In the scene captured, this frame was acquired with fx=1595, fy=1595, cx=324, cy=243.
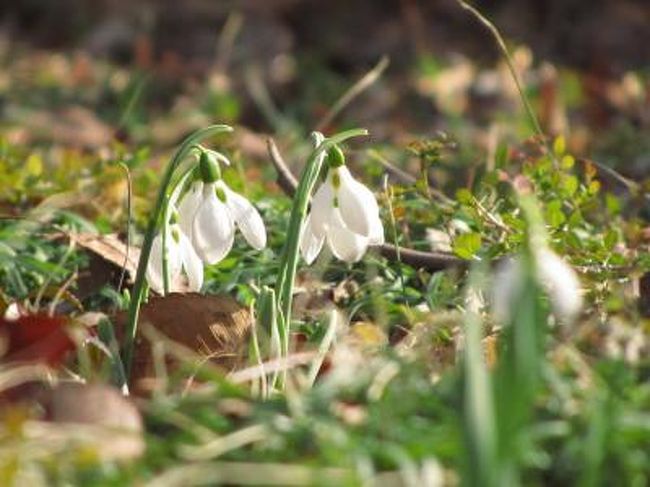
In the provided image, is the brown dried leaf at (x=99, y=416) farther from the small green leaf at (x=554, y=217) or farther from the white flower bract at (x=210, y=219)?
the small green leaf at (x=554, y=217)

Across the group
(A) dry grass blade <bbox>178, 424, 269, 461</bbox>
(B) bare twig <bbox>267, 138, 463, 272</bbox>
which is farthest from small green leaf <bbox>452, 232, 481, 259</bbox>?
(A) dry grass blade <bbox>178, 424, 269, 461</bbox>

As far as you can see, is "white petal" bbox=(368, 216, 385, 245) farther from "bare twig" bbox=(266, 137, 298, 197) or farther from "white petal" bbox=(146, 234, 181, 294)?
"bare twig" bbox=(266, 137, 298, 197)

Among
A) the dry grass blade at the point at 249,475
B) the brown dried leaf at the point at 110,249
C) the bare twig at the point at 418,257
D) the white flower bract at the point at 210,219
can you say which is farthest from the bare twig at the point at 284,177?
the dry grass blade at the point at 249,475

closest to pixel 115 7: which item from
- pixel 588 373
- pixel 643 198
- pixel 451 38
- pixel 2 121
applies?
pixel 451 38

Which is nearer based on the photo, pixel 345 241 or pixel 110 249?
pixel 345 241

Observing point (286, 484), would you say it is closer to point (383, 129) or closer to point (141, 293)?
point (141, 293)

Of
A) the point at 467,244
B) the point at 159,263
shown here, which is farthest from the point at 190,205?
the point at 467,244

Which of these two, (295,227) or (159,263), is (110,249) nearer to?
(159,263)

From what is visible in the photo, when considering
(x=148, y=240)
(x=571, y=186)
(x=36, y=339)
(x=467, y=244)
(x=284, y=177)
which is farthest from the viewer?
(x=284, y=177)
